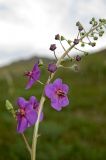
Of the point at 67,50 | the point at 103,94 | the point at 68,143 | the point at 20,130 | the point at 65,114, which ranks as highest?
the point at 67,50

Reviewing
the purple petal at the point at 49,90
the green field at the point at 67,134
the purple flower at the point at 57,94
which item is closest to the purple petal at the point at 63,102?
the purple flower at the point at 57,94

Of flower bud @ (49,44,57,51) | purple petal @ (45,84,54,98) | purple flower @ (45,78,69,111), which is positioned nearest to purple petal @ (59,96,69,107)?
purple flower @ (45,78,69,111)

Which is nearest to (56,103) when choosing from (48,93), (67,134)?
(48,93)

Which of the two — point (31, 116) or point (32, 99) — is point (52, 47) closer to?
point (32, 99)

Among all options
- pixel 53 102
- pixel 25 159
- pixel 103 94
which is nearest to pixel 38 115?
pixel 53 102

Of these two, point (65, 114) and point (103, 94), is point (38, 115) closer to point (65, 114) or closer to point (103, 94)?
point (65, 114)

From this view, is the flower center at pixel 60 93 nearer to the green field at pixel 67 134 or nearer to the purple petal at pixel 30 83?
the purple petal at pixel 30 83
